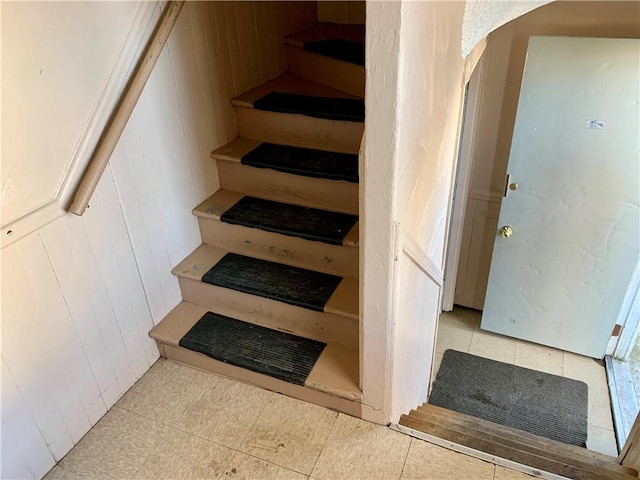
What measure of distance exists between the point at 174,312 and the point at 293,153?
3.00 ft

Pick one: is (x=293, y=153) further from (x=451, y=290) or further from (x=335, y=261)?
(x=451, y=290)

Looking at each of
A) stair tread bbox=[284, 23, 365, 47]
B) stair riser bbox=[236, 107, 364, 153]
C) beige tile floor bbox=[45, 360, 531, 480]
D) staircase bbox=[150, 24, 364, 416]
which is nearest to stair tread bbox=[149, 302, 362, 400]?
staircase bbox=[150, 24, 364, 416]

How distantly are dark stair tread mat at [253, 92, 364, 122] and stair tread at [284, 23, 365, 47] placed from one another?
1.51 feet

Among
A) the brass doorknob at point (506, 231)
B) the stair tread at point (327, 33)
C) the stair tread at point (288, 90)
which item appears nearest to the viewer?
the stair tread at point (288, 90)

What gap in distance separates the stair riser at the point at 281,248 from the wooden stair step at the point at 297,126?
1.64 feet

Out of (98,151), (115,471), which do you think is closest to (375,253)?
(98,151)

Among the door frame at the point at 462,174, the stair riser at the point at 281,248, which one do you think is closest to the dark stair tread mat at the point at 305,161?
the stair riser at the point at 281,248

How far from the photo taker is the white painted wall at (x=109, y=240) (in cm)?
143

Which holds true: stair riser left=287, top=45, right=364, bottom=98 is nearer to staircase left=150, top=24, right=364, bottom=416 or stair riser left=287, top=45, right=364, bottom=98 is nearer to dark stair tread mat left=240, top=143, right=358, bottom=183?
staircase left=150, top=24, right=364, bottom=416

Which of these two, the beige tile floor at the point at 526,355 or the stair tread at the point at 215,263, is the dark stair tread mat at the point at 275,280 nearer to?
the stair tread at the point at 215,263

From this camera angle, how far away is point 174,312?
6.94 ft

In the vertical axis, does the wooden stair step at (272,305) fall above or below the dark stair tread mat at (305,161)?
below

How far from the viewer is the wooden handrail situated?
1519mm

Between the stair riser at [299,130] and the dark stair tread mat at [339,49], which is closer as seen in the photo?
the stair riser at [299,130]
